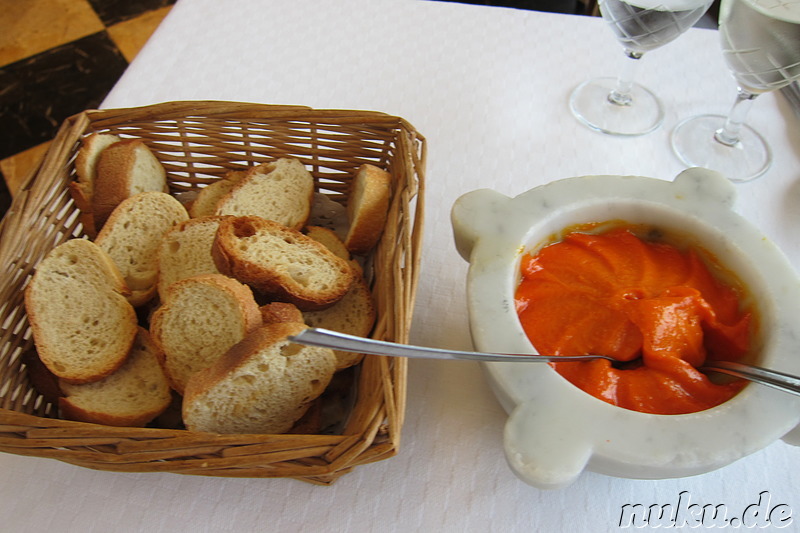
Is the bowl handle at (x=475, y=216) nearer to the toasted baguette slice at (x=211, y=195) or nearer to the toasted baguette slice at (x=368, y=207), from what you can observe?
the toasted baguette slice at (x=368, y=207)

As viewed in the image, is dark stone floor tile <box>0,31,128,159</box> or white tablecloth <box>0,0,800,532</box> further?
dark stone floor tile <box>0,31,128,159</box>

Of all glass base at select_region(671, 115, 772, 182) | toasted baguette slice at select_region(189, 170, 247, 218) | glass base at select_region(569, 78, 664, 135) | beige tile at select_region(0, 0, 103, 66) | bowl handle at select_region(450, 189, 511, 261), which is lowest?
beige tile at select_region(0, 0, 103, 66)

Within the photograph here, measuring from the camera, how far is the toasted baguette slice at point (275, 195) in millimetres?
811

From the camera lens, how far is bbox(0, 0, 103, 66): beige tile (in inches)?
88.6

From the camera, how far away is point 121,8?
2.41 meters

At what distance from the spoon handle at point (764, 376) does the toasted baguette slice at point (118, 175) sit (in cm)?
71

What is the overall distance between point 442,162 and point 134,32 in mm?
1845

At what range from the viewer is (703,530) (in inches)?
24.5

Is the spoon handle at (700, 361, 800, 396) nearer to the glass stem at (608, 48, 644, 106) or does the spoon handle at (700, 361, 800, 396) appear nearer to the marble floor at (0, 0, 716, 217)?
the glass stem at (608, 48, 644, 106)

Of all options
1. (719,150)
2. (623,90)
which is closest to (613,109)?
(623,90)

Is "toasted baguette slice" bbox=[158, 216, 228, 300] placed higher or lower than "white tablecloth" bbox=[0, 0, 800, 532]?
higher

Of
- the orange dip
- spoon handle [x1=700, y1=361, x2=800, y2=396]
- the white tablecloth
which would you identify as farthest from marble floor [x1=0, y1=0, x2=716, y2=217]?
spoon handle [x1=700, y1=361, x2=800, y2=396]

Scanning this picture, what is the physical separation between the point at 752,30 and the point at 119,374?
2.80 feet

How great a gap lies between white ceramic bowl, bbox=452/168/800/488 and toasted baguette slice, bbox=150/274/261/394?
0.82 ft
